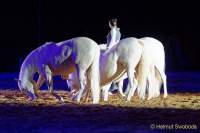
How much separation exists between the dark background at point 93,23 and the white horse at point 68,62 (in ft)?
54.1

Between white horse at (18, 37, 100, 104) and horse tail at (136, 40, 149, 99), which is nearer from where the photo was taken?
white horse at (18, 37, 100, 104)

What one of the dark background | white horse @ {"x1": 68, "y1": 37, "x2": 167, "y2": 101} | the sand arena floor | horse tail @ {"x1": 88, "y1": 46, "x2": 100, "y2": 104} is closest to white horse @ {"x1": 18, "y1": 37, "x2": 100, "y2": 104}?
horse tail @ {"x1": 88, "y1": 46, "x2": 100, "y2": 104}

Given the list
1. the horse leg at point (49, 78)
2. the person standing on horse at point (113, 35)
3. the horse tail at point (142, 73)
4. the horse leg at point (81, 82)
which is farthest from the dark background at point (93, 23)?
the horse leg at point (81, 82)

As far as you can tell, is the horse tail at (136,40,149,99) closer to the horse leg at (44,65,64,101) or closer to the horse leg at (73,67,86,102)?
the horse leg at (73,67,86,102)

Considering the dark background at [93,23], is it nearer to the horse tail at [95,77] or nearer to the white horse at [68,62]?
the white horse at [68,62]

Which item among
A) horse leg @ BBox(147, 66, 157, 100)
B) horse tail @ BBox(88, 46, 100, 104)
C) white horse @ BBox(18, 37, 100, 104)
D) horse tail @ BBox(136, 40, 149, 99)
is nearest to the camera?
white horse @ BBox(18, 37, 100, 104)

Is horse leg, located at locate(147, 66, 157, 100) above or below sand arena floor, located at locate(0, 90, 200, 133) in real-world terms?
above

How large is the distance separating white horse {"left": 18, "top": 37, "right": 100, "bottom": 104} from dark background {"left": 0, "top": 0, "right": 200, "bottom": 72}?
16.5m

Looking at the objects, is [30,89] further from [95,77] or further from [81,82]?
[95,77]

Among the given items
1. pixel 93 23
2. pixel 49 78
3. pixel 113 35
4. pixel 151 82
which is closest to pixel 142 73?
pixel 151 82

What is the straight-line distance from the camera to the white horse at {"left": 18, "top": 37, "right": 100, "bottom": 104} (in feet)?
55.8

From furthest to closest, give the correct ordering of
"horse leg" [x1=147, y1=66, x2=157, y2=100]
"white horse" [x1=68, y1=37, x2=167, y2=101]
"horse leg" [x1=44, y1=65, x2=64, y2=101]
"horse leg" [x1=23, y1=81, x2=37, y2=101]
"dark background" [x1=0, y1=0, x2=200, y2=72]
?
"dark background" [x1=0, y1=0, x2=200, y2=72], "horse leg" [x1=147, y1=66, x2=157, y2=100], "white horse" [x1=68, y1=37, x2=167, y2=101], "horse leg" [x1=23, y1=81, x2=37, y2=101], "horse leg" [x1=44, y1=65, x2=64, y2=101]

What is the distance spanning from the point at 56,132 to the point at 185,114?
3.11 meters

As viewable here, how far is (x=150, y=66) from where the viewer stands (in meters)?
18.7
